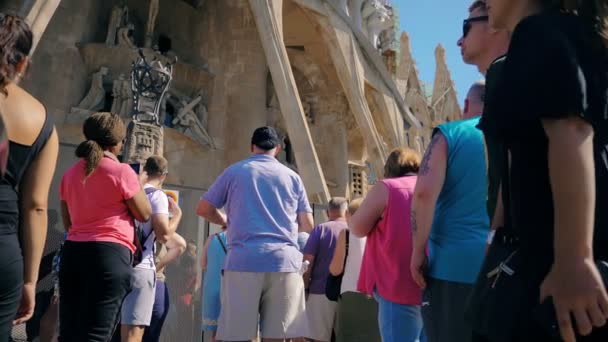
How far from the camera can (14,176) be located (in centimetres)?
163

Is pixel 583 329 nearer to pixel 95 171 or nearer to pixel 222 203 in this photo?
pixel 95 171

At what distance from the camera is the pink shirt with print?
259 centimetres

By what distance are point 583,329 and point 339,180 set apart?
48.9 ft

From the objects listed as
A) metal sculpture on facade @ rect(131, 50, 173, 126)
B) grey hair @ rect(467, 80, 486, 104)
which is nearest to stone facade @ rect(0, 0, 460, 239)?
metal sculpture on facade @ rect(131, 50, 173, 126)

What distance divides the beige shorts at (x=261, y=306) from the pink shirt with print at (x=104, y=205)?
25.9 inches

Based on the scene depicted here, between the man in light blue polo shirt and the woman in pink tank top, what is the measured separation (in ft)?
1.57

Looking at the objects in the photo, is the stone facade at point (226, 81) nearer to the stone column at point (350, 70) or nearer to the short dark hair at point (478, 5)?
the stone column at point (350, 70)

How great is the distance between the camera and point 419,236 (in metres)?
2.21

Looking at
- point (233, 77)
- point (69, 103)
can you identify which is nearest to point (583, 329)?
point (69, 103)

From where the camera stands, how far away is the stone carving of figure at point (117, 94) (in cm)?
1171

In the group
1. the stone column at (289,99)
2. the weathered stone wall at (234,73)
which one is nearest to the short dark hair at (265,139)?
the stone column at (289,99)

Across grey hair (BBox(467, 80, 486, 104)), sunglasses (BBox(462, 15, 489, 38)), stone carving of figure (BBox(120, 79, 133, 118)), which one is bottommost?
grey hair (BBox(467, 80, 486, 104))

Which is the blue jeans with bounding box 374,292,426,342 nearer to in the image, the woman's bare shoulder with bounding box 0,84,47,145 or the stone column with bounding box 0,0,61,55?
the woman's bare shoulder with bounding box 0,84,47,145

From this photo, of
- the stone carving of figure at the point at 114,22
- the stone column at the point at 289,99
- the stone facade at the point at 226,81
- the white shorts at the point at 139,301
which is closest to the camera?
the white shorts at the point at 139,301
